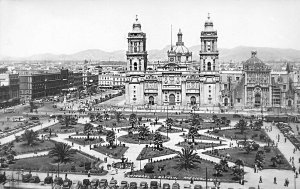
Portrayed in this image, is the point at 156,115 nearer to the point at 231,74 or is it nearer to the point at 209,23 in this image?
the point at 209,23

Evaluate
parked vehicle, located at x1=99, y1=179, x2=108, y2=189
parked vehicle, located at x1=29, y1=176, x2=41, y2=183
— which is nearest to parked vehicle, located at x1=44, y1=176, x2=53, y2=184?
parked vehicle, located at x1=29, y1=176, x2=41, y2=183

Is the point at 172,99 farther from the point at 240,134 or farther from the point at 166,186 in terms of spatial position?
the point at 166,186

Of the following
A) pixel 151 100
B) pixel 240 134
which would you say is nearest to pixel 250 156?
pixel 240 134

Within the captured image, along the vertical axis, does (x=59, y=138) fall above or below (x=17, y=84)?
below

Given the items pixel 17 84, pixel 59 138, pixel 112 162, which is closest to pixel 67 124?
pixel 59 138

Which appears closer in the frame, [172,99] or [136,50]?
[172,99]

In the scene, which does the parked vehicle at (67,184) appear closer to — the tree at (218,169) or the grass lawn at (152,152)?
the grass lawn at (152,152)

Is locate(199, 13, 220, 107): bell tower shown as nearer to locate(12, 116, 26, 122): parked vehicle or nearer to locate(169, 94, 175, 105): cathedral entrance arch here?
locate(169, 94, 175, 105): cathedral entrance arch
